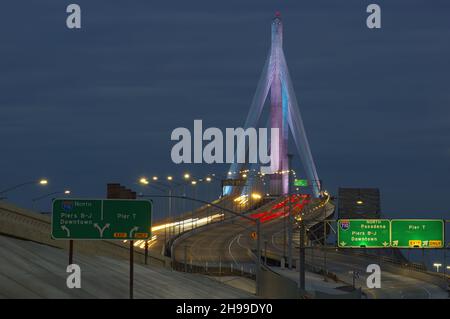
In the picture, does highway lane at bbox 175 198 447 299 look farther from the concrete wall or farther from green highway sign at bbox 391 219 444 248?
green highway sign at bbox 391 219 444 248

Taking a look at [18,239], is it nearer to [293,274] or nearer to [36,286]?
[36,286]

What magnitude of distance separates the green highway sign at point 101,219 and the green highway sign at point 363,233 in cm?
2635

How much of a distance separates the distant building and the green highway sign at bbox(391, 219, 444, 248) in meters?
122

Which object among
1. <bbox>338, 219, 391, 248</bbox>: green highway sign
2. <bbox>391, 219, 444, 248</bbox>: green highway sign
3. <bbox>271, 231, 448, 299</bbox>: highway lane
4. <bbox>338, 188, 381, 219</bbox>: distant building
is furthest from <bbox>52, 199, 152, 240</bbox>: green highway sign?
<bbox>338, 188, 381, 219</bbox>: distant building

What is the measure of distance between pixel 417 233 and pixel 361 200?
4940 inches

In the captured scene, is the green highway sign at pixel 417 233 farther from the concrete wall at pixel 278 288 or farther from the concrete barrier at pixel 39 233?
the concrete barrier at pixel 39 233

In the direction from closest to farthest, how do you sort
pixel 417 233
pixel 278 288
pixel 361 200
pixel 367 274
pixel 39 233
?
1. pixel 39 233
2. pixel 278 288
3. pixel 417 233
4. pixel 367 274
5. pixel 361 200

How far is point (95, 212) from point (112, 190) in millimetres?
26623

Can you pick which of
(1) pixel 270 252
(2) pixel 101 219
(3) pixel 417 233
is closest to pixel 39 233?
(2) pixel 101 219

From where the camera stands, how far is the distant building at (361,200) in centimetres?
19162

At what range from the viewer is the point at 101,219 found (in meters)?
44.8

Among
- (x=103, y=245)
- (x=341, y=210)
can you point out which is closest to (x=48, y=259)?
(x=103, y=245)

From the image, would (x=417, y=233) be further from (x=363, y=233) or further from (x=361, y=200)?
(x=361, y=200)

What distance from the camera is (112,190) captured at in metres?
71.3
